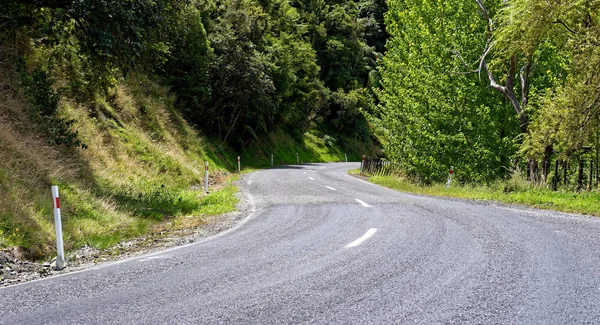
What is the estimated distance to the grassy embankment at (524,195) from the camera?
1170 centimetres

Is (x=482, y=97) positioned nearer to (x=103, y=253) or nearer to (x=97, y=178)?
(x=97, y=178)

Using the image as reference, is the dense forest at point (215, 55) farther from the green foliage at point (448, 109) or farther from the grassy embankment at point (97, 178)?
the green foliage at point (448, 109)

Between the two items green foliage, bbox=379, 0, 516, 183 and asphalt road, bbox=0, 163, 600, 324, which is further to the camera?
green foliage, bbox=379, 0, 516, 183

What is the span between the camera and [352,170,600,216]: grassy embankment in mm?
11703

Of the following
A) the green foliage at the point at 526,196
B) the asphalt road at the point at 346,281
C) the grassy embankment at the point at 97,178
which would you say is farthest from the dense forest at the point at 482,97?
the grassy embankment at the point at 97,178

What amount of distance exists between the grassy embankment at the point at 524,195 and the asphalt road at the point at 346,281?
373 centimetres

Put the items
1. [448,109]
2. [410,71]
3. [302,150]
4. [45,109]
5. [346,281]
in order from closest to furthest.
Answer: [346,281]
[45,109]
[448,109]
[410,71]
[302,150]

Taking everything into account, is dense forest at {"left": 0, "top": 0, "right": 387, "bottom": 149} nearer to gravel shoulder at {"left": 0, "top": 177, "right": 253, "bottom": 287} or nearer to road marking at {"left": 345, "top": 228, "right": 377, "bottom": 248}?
gravel shoulder at {"left": 0, "top": 177, "right": 253, "bottom": 287}

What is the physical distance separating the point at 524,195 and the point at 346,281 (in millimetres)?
11328

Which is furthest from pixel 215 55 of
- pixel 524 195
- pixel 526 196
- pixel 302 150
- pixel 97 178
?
pixel 526 196

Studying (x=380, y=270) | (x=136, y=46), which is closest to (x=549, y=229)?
(x=380, y=270)

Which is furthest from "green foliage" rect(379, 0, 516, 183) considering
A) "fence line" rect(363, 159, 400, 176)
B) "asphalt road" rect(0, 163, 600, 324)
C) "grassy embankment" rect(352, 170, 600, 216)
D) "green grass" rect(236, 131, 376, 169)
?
"green grass" rect(236, 131, 376, 169)

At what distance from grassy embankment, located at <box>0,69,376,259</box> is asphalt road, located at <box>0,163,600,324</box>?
2424 millimetres

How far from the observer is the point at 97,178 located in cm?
1252
